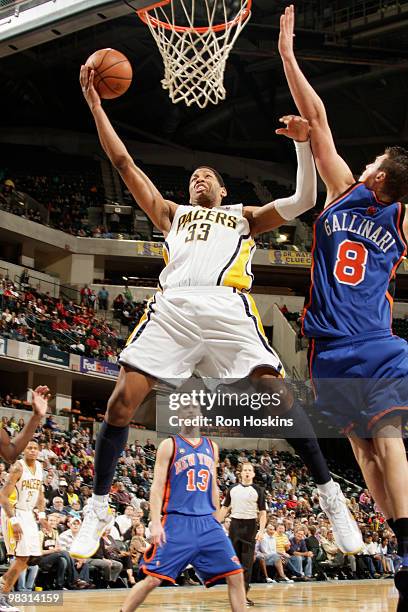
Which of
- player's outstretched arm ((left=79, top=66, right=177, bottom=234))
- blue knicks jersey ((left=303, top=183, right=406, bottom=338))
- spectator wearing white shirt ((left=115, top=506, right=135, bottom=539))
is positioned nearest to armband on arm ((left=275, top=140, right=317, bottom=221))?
blue knicks jersey ((left=303, top=183, right=406, bottom=338))

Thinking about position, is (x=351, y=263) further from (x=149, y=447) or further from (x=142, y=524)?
(x=149, y=447)

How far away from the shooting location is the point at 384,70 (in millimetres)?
25906

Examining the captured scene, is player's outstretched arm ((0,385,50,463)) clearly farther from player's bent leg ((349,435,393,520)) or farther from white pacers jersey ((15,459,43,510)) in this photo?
white pacers jersey ((15,459,43,510))

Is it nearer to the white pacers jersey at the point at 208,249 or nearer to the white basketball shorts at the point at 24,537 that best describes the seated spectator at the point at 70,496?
the white basketball shorts at the point at 24,537

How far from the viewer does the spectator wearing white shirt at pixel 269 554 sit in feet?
41.1

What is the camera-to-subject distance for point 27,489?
8.09 meters

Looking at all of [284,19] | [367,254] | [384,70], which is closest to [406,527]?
[367,254]

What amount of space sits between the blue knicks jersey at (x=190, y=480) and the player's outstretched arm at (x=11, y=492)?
184 cm

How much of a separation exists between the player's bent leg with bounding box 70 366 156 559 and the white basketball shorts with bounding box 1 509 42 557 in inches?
128

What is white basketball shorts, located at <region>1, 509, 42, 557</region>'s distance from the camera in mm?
7629

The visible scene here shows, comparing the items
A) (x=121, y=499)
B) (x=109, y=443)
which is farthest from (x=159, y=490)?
(x=121, y=499)

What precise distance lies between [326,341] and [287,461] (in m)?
17.5

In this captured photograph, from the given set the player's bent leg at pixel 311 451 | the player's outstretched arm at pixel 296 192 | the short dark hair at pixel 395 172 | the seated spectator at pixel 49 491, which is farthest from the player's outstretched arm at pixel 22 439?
the seated spectator at pixel 49 491

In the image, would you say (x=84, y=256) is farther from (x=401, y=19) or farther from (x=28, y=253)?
(x=401, y=19)
